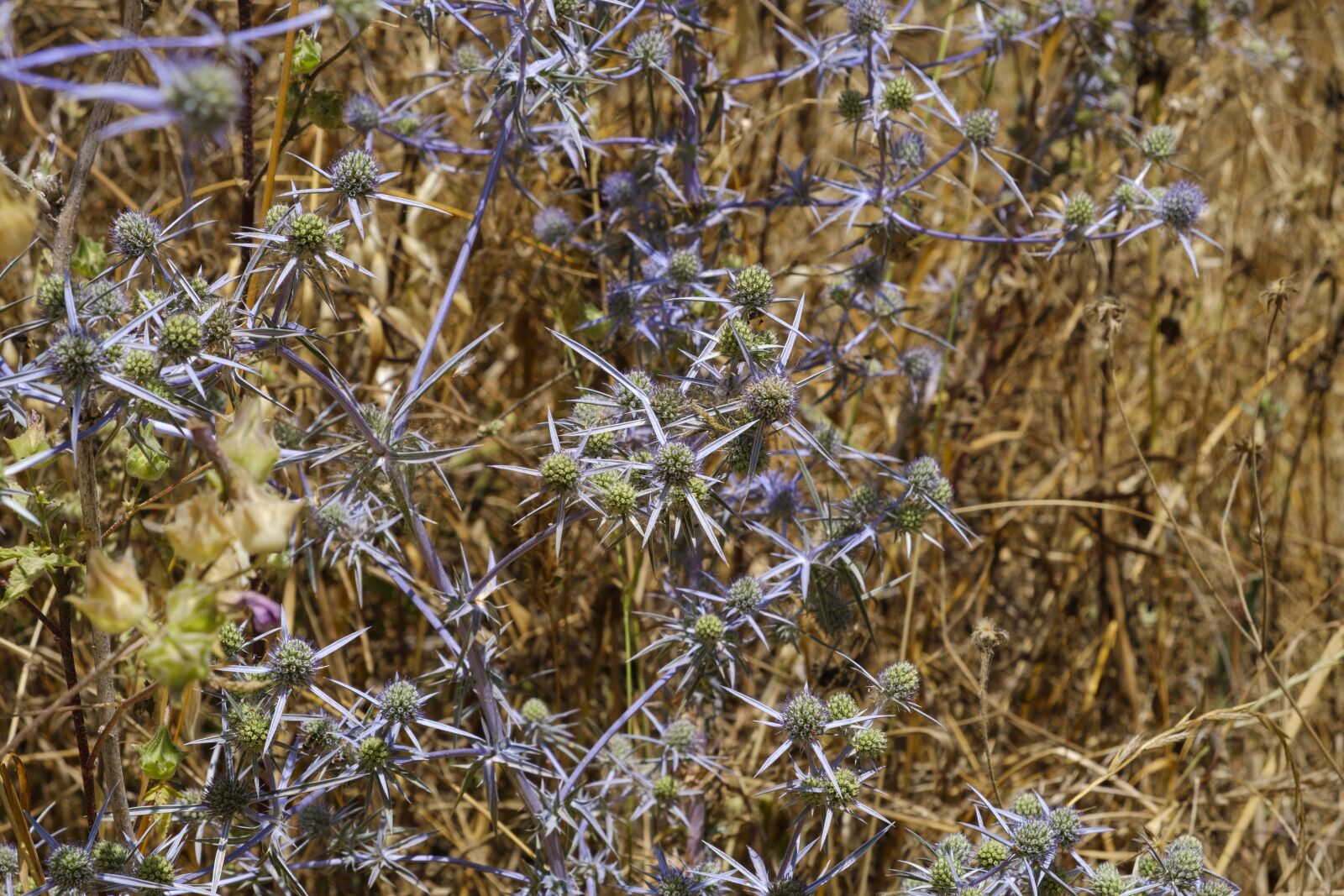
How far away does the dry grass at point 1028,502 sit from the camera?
238 cm

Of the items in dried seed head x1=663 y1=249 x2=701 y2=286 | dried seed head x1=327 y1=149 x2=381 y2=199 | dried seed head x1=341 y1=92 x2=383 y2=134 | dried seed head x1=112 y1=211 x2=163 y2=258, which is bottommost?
dried seed head x1=663 y1=249 x2=701 y2=286

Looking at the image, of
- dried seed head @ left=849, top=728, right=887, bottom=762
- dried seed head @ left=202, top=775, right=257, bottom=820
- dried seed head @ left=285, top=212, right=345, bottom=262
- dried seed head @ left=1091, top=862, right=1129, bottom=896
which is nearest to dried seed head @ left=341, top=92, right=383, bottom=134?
dried seed head @ left=285, top=212, right=345, bottom=262

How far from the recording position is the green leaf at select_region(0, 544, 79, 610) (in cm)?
143

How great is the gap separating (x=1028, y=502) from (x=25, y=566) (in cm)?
191

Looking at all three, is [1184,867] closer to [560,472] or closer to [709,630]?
[709,630]

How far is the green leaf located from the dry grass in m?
0.64

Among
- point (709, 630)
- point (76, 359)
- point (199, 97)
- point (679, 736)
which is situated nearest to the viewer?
point (199, 97)

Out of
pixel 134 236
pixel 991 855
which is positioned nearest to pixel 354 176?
pixel 134 236

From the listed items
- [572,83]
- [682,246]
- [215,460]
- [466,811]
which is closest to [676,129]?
[682,246]

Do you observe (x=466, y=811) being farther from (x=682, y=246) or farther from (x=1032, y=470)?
(x=1032, y=470)

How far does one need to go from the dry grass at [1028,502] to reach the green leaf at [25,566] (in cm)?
64

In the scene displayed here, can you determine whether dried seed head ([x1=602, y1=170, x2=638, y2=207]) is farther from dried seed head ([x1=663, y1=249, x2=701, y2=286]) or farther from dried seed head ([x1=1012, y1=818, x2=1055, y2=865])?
dried seed head ([x1=1012, y1=818, x2=1055, y2=865])

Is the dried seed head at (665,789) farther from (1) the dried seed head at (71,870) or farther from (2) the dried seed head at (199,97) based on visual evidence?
(2) the dried seed head at (199,97)

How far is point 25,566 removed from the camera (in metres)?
1.46
